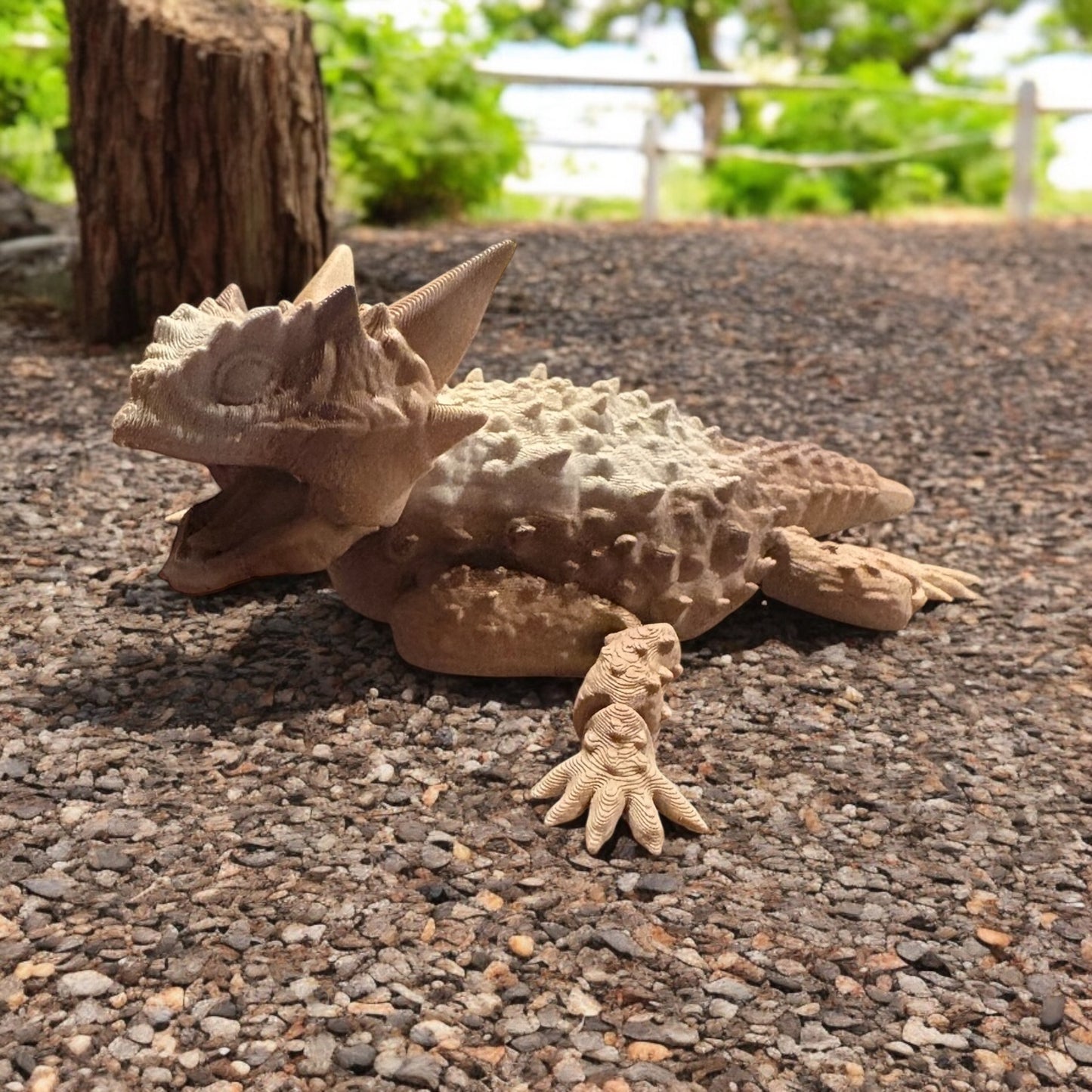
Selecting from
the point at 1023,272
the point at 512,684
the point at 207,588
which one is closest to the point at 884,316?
the point at 1023,272

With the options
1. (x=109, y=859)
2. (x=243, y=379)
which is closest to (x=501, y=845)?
(x=109, y=859)

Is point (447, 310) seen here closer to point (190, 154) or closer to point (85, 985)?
point (85, 985)

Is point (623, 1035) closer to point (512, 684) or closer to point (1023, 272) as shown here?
point (512, 684)

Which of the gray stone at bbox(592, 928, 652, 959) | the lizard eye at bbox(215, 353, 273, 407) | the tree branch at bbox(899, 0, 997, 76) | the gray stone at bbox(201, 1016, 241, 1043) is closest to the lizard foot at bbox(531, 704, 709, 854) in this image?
the gray stone at bbox(592, 928, 652, 959)

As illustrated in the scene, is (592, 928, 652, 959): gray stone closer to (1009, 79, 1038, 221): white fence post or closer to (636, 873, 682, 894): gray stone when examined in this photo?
(636, 873, 682, 894): gray stone

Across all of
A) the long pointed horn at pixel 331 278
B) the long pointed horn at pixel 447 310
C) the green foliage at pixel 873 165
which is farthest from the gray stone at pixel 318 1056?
the green foliage at pixel 873 165
